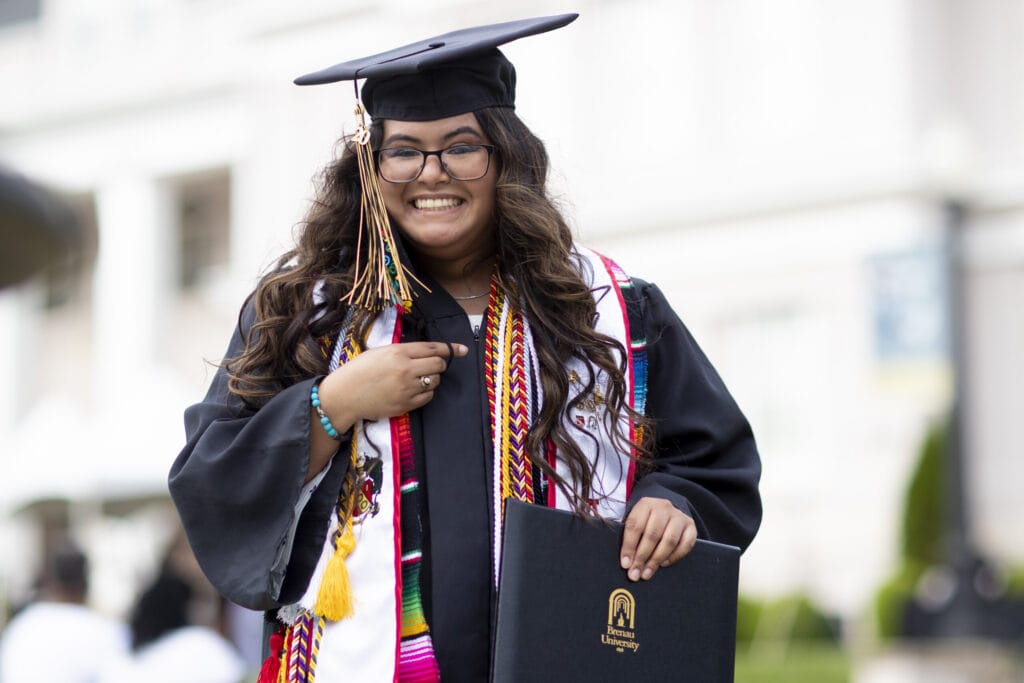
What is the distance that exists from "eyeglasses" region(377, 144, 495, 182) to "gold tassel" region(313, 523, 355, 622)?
2.16 feet

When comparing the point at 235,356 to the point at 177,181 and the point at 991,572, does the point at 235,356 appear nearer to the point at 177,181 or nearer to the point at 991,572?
the point at 991,572

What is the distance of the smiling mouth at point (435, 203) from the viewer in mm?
2744

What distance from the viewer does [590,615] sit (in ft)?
8.09

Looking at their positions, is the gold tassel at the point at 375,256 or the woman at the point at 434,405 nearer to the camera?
the woman at the point at 434,405

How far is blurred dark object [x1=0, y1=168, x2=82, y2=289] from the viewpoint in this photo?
2584mm

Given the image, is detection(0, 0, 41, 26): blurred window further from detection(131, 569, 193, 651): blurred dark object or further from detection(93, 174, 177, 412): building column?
detection(131, 569, 193, 651): blurred dark object

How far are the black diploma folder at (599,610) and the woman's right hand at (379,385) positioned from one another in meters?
0.29

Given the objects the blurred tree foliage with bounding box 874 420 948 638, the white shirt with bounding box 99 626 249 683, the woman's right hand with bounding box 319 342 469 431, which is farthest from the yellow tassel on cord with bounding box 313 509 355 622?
the blurred tree foliage with bounding box 874 420 948 638

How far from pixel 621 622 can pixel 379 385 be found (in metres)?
0.53

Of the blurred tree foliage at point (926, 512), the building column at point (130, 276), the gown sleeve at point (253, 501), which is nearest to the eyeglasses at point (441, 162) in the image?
the gown sleeve at point (253, 501)

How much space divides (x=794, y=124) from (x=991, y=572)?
758cm

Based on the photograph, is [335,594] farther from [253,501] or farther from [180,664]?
[180,664]

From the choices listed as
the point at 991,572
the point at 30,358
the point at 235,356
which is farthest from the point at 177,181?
the point at 235,356

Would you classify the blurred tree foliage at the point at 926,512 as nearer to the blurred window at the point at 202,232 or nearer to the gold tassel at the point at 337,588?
the gold tassel at the point at 337,588
